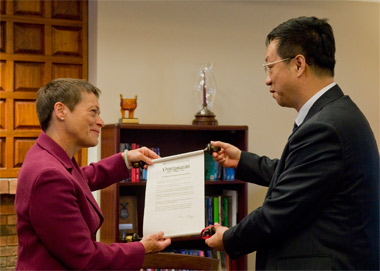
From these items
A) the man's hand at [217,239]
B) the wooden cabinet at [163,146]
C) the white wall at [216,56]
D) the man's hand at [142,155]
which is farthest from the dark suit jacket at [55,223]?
the white wall at [216,56]

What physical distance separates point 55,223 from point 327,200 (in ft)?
3.17

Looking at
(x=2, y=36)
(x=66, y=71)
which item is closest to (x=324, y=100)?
(x=66, y=71)

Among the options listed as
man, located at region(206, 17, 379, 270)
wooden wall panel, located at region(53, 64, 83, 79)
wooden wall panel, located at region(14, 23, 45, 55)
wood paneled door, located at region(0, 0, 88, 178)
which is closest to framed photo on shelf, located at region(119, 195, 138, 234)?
wood paneled door, located at region(0, 0, 88, 178)

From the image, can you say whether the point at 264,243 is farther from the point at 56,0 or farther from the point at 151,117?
the point at 56,0

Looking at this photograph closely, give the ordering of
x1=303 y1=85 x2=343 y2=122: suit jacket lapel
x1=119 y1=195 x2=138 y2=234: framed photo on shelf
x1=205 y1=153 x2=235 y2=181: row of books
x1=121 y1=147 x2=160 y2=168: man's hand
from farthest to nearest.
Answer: x1=205 y1=153 x2=235 y2=181: row of books, x1=119 y1=195 x2=138 y2=234: framed photo on shelf, x1=121 y1=147 x2=160 y2=168: man's hand, x1=303 y1=85 x2=343 y2=122: suit jacket lapel

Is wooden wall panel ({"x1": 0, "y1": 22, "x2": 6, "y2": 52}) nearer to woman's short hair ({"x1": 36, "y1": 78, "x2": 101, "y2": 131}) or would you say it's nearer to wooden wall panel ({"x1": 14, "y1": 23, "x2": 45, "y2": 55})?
wooden wall panel ({"x1": 14, "y1": 23, "x2": 45, "y2": 55})

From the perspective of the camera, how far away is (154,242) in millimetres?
2172

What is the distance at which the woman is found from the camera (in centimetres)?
185

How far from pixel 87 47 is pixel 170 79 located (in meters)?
0.81

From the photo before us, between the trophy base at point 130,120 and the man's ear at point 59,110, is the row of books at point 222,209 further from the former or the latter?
the man's ear at point 59,110

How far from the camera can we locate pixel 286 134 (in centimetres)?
459

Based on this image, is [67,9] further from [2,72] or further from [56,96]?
[56,96]

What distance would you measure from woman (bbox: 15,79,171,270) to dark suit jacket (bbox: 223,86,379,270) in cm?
59

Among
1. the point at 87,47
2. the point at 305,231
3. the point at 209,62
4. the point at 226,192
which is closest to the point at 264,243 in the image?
the point at 305,231
